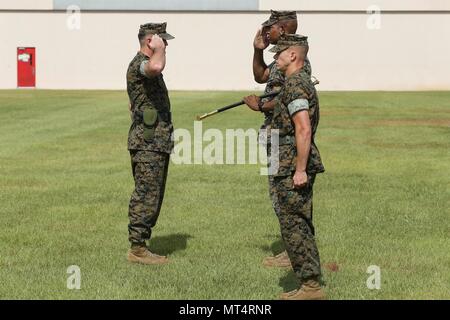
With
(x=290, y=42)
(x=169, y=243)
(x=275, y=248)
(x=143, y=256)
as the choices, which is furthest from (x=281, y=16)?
(x=169, y=243)

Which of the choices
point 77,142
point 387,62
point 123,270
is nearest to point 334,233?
point 123,270

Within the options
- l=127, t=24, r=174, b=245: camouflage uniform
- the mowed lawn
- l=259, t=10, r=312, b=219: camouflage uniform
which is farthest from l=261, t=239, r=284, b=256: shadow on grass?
l=127, t=24, r=174, b=245: camouflage uniform

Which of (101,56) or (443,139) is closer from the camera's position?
(443,139)

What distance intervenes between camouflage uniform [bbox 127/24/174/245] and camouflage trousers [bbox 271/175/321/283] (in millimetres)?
1714

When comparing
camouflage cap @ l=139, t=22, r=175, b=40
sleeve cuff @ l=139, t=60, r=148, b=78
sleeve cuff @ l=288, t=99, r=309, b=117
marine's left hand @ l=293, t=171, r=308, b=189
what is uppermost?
camouflage cap @ l=139, t=22, r=175, b=40

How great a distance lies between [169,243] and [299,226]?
100 inches

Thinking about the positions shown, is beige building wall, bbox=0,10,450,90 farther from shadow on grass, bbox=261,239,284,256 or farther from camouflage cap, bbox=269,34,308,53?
camouflage cap, bbox=269,34,308,53

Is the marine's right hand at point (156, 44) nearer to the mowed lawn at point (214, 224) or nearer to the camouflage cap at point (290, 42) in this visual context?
the camouflage cap at point (290, 42)

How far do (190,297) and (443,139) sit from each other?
45.5 ft

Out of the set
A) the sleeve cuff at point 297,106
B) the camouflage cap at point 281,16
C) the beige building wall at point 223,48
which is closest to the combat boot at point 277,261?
the sleeve cuff at point 297,106

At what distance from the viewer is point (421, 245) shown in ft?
26.8

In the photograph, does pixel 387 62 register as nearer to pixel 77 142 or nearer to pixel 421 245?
pixel 77 142

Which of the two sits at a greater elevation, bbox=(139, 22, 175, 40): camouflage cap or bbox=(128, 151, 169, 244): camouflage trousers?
bbox=(139, 22, 175, 40): camouflage cap

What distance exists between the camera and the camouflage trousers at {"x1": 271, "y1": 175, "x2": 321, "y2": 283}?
6.08 metres
